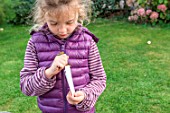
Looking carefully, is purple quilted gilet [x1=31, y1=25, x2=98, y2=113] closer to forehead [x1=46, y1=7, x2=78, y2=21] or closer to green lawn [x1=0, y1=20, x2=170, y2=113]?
forehead [x1=46, y1=7, x2=78, y2=21]

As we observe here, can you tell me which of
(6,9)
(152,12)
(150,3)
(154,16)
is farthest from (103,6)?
(6,9)

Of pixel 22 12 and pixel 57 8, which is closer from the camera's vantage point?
pixel 57 8

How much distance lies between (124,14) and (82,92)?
24.5 feet

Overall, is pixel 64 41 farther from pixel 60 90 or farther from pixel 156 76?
pixel 156 76

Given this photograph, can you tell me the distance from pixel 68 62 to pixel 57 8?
11.3 inches

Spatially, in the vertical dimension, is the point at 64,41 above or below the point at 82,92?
above

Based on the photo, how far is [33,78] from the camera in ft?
5.55

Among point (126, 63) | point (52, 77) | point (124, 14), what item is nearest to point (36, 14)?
point (52, 77)

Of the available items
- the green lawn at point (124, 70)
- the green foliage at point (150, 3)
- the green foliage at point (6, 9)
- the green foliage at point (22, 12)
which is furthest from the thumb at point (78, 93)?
the green foliage at point (22, 12)

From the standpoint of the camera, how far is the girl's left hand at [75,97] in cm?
158

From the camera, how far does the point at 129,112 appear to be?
3580 mm

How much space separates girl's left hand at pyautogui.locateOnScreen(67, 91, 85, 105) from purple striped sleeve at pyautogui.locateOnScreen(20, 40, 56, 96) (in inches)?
5.6

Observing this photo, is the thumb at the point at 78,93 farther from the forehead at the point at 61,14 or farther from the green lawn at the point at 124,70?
the green lawn at the point at 124,70

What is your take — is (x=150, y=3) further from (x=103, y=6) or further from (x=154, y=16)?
(x=103, y=6)
